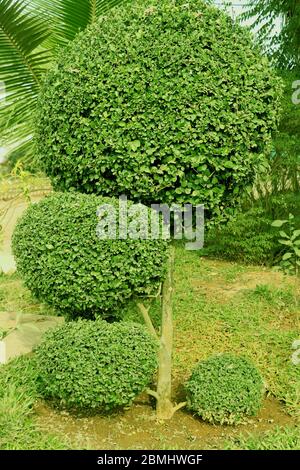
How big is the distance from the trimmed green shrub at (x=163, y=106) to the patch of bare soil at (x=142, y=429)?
1.31 m

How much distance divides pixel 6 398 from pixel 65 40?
120 inches

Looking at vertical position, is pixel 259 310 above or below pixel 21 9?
below

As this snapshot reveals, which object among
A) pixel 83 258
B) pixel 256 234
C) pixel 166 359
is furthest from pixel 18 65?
pixel 256 234

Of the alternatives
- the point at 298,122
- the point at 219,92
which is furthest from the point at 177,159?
the point at 298,122

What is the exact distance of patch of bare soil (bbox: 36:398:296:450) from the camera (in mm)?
3663

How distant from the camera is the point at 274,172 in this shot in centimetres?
736

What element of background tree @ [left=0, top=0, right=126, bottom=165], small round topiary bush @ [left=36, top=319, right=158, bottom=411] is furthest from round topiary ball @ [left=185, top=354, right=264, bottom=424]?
background tree @ [left=0, top=0, right=126, bottom=165]

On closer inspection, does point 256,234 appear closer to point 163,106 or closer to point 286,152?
point 286,152

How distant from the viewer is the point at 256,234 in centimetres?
722

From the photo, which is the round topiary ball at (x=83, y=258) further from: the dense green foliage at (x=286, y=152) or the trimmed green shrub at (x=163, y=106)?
the dense green foliage at (x=286, y=152)

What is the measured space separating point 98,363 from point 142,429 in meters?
0.55

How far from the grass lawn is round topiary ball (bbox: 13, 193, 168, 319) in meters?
0.69

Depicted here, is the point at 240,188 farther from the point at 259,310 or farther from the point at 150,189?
the point at 259,310

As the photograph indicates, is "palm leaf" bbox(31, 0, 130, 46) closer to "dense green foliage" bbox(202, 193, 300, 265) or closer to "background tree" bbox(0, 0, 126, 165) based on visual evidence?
"background tree" bbox(0, 0, 126, 165)
